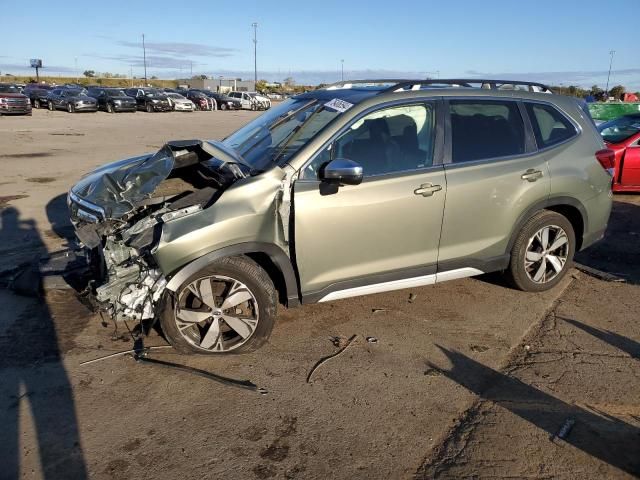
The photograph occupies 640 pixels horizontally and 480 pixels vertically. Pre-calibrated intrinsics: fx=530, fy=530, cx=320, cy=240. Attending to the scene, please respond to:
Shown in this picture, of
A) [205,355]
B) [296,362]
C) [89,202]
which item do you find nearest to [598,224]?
[296,362]

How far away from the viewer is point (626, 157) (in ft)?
30.1

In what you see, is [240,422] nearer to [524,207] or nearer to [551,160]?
[524,207]

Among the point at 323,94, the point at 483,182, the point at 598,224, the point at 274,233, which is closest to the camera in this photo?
the point at 274,233

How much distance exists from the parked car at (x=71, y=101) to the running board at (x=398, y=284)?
119 ft

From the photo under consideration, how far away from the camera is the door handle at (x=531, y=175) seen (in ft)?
15.1

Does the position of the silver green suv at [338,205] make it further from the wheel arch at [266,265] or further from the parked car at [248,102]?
the parked car at [248,102]

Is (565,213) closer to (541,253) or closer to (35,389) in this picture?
(541,253)

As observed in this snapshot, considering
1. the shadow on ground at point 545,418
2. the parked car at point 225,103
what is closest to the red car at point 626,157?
the shadow on ground at point 545,418

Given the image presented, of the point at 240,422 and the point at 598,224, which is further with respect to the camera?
the point at 598,224

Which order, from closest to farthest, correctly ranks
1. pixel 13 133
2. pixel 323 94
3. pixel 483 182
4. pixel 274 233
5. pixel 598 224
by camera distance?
pixel 274 233, pixel 483 182, pixel 323 94, pixel 598 224, pixel 13 133

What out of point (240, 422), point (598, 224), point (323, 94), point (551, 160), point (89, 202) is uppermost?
point (323, 94)

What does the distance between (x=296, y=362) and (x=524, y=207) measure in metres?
2.43

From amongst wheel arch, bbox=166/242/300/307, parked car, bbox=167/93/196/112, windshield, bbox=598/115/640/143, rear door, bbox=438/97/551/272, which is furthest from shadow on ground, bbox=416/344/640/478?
parked car, bbox=167/93/196/112

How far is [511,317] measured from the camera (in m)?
4.63
